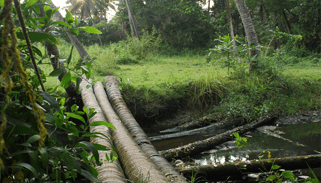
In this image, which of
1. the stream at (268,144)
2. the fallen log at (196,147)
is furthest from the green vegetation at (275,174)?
the fallen log at (196,147)

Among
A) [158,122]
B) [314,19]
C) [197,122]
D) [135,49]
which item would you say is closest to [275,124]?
[197,122]

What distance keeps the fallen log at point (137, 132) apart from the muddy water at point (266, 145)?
621 millimetres

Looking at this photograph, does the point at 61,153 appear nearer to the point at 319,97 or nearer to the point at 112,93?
the point at 112,93

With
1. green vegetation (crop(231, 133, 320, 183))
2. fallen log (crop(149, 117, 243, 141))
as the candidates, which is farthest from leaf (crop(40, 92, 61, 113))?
fallen log (crop(149, 117, 243, 141))

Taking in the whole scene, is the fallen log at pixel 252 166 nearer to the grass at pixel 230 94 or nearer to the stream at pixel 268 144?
the stream at pixel 268 144

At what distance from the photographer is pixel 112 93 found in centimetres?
484

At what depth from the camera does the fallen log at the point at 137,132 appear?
2.39m

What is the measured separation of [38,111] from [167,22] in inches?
756

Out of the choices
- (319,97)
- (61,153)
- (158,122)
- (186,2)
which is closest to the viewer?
(61,153)

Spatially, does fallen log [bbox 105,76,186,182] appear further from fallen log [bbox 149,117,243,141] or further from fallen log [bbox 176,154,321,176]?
fallen log [bbox 149,117,243,141]

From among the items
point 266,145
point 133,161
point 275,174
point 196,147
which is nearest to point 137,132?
point 196,147

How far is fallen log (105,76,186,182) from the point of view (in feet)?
7.83

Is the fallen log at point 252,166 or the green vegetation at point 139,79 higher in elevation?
the green vegetation at point 139,79

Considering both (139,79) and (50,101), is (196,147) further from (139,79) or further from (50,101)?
(139,79)
